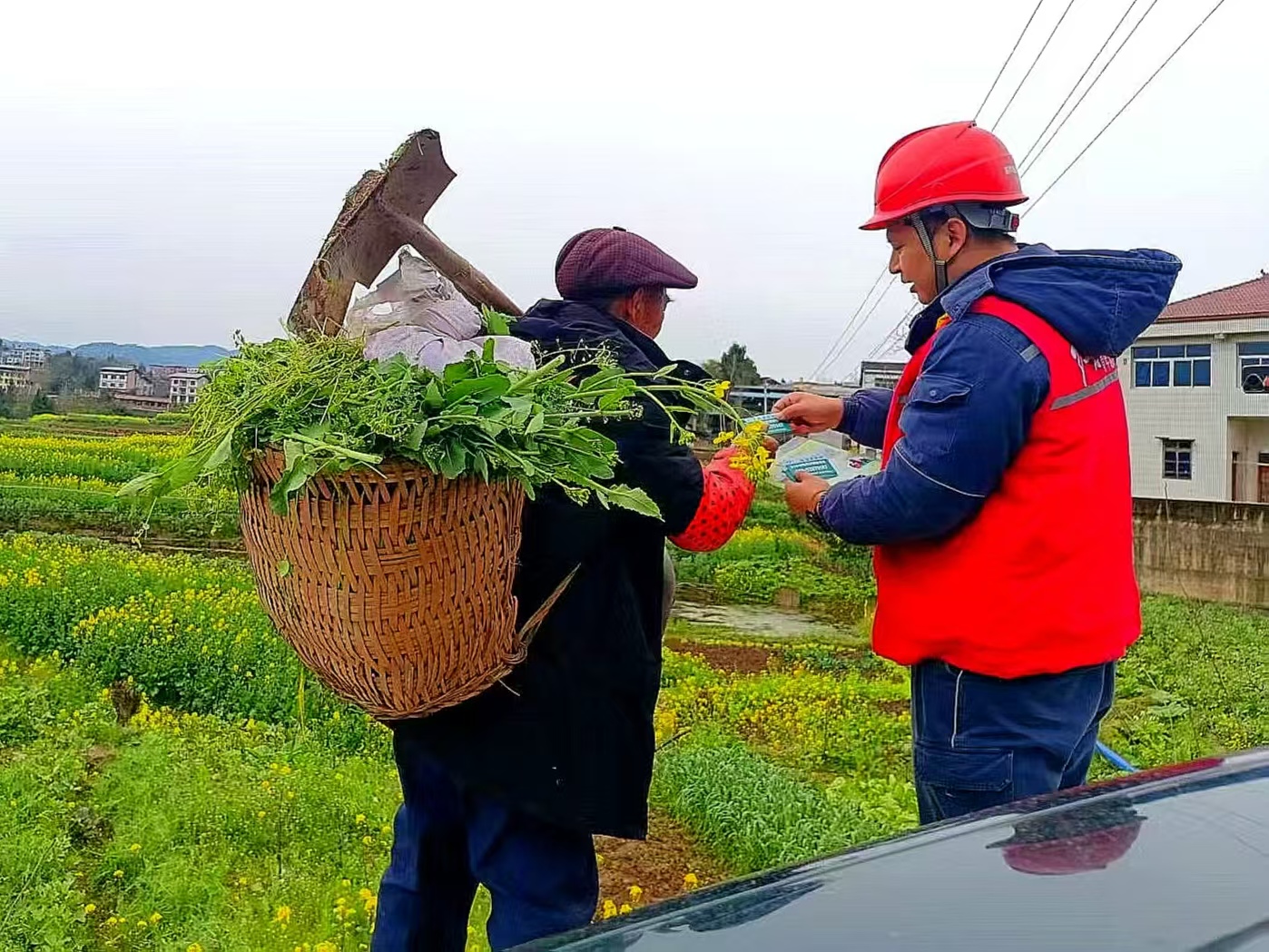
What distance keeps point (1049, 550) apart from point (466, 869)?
1391mm

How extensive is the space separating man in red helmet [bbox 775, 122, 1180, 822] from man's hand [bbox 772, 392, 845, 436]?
19.4 inches

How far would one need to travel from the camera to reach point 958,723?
2.16 meters

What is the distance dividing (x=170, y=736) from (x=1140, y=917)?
4.99m

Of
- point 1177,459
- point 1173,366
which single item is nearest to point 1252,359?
point 1173,366

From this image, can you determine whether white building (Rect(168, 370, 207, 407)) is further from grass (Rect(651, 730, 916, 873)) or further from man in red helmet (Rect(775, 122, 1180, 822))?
grass (Rect(651, 730, 916, 873))

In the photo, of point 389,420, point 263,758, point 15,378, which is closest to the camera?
point 389,420

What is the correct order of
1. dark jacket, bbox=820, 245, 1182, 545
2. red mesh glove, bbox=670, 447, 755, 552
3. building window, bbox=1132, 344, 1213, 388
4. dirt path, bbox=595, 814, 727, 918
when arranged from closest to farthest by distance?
dark jacket, bbox=820, 245, 1182, 545, red mesh glove, bbox=670, 447, 755, 552, dirt path, bbox=595, 814, 727, 918, building window, bbox=1132, 344, 1213, 388

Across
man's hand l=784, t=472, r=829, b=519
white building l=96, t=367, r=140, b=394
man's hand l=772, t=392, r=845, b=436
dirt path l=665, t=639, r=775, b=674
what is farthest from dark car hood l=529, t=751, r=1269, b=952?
white building l=96, t=367, r=140, b=394

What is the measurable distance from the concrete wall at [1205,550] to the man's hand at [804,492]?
1735 cm

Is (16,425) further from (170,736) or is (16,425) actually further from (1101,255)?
(1101,255)

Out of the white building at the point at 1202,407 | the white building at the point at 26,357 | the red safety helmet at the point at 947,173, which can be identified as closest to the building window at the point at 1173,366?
the white building at the point at 1202,407

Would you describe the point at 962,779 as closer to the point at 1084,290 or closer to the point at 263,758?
the point at 1084,290

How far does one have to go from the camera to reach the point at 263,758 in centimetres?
486

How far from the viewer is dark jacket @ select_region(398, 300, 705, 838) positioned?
208 centimetres
